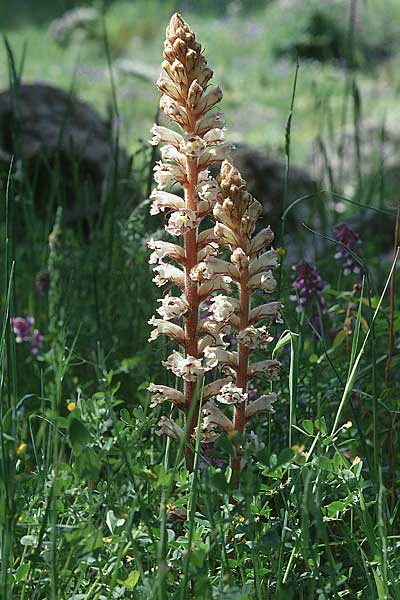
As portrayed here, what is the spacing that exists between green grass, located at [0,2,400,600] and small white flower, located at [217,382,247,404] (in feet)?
0.27

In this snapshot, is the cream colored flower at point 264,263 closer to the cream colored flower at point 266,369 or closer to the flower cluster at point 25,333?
the cream colored flower at point 266,369

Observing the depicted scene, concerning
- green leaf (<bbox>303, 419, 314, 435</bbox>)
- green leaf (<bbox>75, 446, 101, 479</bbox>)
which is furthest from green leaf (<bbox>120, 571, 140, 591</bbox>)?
green leaf (<bbox>303, 419, 314, 435</bbox>)

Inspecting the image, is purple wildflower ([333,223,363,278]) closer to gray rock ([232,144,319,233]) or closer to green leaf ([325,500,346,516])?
green leaf ([325,500,346,516])

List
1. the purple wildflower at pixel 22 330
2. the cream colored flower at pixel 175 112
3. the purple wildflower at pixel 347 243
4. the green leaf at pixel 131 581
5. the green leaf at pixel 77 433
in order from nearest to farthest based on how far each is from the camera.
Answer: the green leaf at pixel 77 433
the green leaf at pixel 131 581
the cream colored flower at pixel 175 112
the purple wildflower at pixel 347 243
the purple wildflower at pixel 22 330

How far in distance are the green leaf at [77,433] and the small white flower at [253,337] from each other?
32 centimetres

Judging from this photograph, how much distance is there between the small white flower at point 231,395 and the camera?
1.49 m

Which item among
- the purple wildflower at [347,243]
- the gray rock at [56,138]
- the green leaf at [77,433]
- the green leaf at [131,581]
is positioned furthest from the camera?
the gray rock at [56,138]

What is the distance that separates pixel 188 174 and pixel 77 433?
0.49 meters

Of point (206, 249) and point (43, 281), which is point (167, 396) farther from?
point (43, 281)

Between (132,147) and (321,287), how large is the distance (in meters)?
5.36

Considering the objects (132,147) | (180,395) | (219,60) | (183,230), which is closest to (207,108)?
(183,230)

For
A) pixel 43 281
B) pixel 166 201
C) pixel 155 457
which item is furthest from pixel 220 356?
pixel 43 281

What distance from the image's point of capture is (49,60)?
13133mm

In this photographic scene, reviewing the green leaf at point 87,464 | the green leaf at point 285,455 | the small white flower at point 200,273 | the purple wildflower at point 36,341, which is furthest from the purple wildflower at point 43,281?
the green leaf at point 285,455
